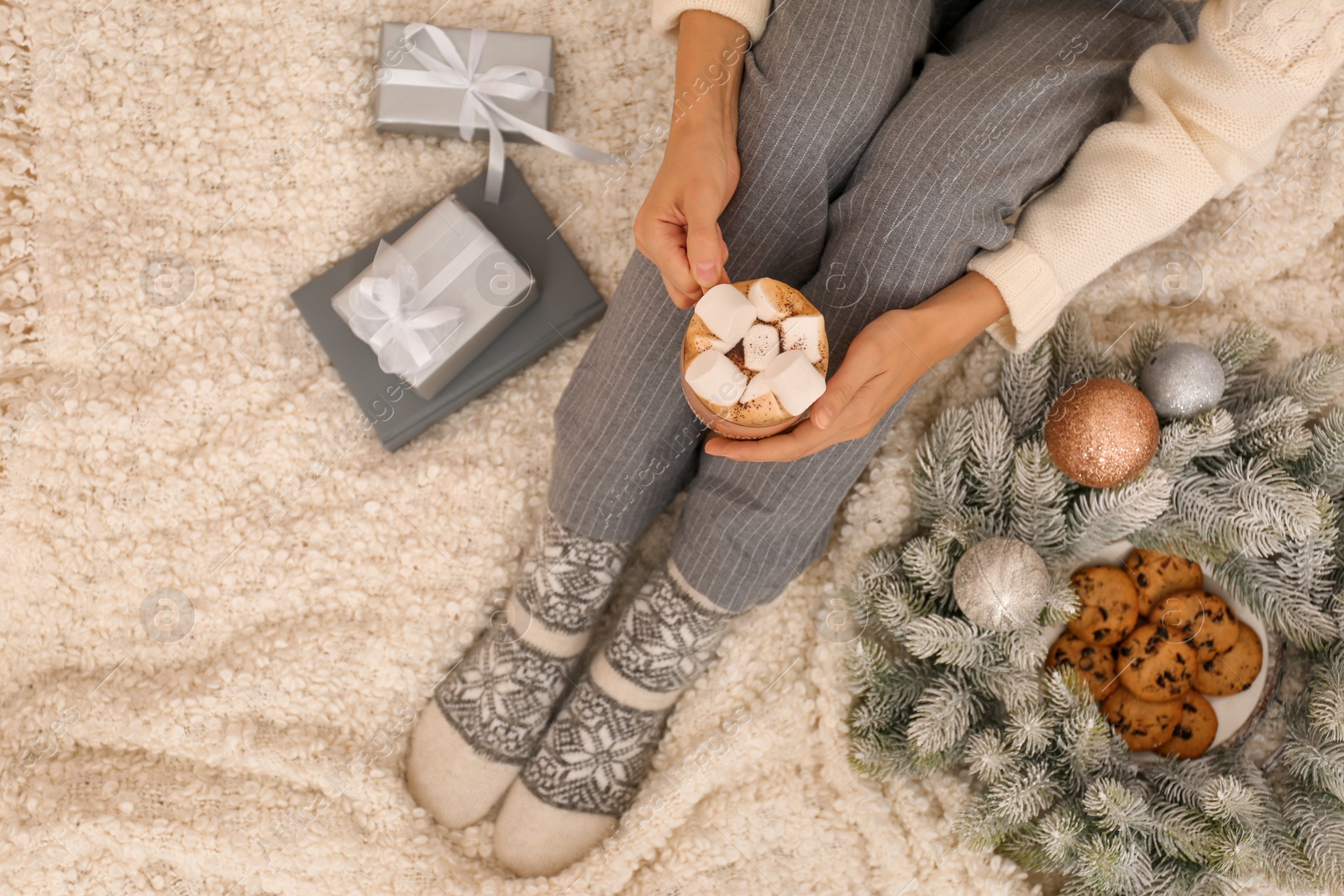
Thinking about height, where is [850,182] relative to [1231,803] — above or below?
above

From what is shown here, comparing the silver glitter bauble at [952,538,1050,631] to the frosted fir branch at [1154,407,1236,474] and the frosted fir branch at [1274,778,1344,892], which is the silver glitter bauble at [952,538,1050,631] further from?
the frosted fir branch at [1274,778,1344,892]

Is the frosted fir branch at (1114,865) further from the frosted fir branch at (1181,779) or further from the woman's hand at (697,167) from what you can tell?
the woman's hand at (697,167)

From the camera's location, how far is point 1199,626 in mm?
900

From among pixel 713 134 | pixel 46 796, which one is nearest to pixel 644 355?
pixel 713 134

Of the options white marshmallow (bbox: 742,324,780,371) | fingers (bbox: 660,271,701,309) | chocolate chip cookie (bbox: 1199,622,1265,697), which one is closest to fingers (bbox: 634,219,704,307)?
fingers (bbox: 660,271,701,309)

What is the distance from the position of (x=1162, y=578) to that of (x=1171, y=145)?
0.43 metres

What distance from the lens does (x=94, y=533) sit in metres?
1.02

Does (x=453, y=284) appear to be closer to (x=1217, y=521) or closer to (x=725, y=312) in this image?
(x=725, y=312)

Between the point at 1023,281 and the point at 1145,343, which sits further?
the point at 1145,343

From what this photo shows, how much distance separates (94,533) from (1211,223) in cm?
133

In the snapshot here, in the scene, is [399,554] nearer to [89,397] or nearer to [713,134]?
[89,397]

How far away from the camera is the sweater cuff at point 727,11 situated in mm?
808

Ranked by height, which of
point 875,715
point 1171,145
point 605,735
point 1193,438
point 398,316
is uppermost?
point 1171,145

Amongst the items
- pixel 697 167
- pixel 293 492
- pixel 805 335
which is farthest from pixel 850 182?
pixel 293 492
